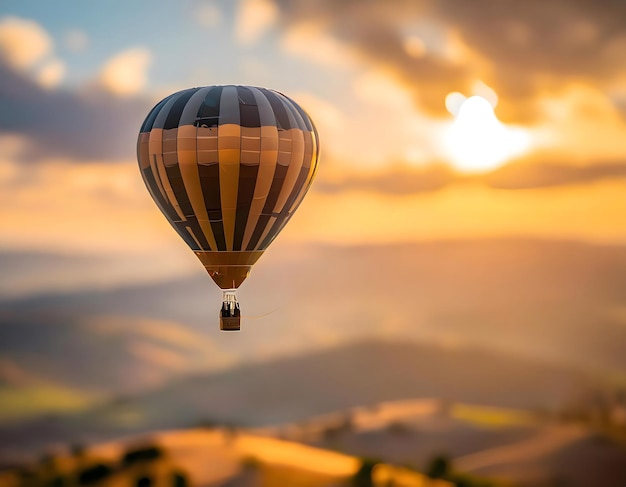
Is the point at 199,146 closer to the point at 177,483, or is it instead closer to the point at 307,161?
the point at 307,161

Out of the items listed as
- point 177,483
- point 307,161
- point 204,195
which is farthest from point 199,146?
point 177,483

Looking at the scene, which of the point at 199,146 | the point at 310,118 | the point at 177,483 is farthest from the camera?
the point at 177,483

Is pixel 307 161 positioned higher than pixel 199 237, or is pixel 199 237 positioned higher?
pixel 307 161

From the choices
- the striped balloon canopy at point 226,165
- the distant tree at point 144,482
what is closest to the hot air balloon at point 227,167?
the striped balloon canopy at point 226,165

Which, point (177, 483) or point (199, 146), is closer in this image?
point (199, 146)

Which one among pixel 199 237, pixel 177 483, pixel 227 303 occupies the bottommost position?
pixel 177 483

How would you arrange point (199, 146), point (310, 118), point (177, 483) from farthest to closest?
1. point (177, 483)
2. point (310, 118)
3. point (199, 146)
